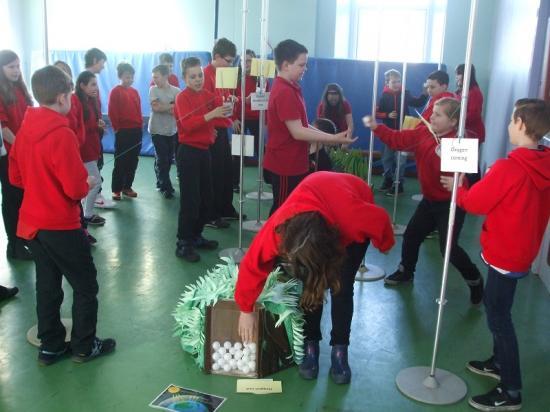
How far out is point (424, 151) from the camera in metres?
3.01

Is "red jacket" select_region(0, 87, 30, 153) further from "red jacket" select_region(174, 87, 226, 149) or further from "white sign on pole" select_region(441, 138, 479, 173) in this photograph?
"white sign on pole" select_region(441, 138, 479, 173)

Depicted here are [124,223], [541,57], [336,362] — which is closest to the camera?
[336,362]

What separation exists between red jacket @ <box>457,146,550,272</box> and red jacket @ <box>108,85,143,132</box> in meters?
3.99

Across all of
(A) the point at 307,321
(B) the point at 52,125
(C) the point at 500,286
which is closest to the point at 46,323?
(B) the point at 52,125

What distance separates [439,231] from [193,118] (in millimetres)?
1725

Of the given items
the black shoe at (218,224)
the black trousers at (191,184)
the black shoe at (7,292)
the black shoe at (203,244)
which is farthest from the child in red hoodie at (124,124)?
the black shoe at (7,292)

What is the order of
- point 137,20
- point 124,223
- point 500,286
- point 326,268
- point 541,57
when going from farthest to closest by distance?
1. point 137,20
2. point 124,223
3. point 541,57
4. point 500,286
5. point 326,268

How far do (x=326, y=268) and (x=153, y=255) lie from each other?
2.50 m

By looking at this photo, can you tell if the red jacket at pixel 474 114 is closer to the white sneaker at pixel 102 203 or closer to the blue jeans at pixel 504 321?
the blue jeans at pixel 504 321

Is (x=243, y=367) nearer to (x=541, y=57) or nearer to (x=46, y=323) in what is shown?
(x=46, y=323)

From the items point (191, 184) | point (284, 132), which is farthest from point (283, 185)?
point (191, 184)

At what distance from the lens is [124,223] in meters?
4.76

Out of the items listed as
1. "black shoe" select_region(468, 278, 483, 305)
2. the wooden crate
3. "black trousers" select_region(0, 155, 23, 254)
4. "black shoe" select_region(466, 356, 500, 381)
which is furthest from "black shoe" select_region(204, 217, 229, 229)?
"black shoe" select_region(466, 356, 500, 381)

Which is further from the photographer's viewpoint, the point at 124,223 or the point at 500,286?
the point at 124,223
